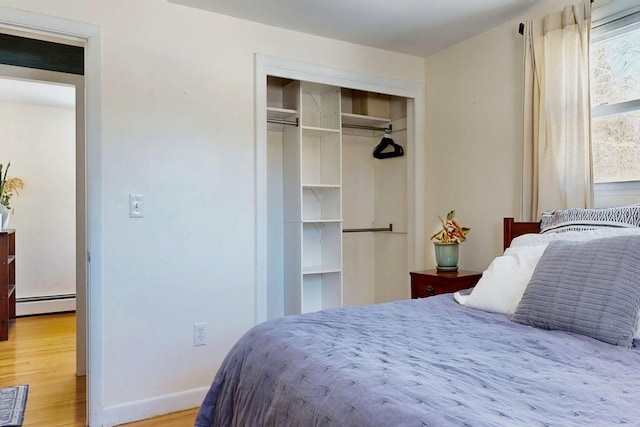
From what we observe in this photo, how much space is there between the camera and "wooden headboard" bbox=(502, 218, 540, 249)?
2487mm

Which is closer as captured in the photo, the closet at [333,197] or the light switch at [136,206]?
the light switch at [136,206]

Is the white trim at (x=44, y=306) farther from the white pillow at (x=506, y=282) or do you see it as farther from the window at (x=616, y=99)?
the window at (x=616, y=99)

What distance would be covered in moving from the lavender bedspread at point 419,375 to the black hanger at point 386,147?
2157 millimetres

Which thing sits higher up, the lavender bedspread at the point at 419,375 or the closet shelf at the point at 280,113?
the closet shelf at the point at 280,113

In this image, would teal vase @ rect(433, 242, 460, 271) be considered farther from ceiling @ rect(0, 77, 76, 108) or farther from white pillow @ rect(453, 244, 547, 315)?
ceiling @ rect(0, 77, 76, 108)

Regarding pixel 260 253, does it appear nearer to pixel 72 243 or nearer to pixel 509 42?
pixel 509 42

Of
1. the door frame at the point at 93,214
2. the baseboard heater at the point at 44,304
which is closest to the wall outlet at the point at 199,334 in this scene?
the door frame at the point at 93,214

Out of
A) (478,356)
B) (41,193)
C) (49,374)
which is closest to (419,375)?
(478,356)

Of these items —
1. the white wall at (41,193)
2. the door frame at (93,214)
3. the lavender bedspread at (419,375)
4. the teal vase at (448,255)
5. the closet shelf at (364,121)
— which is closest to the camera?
the lavender bedspread at (419,375)

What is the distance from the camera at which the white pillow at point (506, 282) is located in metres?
1.75

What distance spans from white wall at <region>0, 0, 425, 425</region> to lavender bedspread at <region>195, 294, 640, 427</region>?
1.05m

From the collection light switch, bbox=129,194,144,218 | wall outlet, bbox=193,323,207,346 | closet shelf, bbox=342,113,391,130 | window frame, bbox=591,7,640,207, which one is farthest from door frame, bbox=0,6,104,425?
window frame, bbox=591,7,640,207

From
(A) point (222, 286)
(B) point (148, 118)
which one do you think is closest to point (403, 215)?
(A) point (222, 286)

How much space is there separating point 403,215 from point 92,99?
7.85 feet
